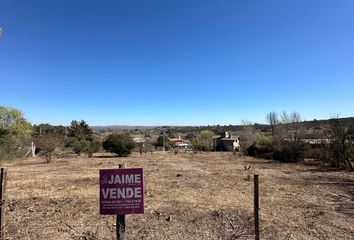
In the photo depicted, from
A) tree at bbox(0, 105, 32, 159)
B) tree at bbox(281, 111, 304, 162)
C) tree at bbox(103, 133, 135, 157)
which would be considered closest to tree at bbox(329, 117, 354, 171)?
tree at bbox(281, 111, 304, 162)

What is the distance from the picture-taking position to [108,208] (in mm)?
4832

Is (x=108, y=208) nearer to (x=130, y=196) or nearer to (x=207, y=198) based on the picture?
(x=130, y=196)

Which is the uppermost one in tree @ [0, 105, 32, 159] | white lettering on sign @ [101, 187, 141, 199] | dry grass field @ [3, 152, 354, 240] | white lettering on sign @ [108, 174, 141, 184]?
tree @ [0, 105, 32, 159]

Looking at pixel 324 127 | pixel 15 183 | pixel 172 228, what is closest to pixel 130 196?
pixel 172 228

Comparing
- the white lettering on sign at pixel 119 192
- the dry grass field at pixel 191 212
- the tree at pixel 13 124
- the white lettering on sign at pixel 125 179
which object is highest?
the tree at pixel 13 124

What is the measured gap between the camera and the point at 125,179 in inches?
189

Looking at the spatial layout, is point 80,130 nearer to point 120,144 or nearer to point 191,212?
point 120,144

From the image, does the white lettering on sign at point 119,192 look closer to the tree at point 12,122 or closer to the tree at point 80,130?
the tree at point 12,122

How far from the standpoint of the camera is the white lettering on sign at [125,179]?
479 cm

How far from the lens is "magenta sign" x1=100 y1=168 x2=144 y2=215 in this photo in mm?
4793

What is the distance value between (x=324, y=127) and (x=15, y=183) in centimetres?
2035

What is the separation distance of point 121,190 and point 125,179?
0.18m

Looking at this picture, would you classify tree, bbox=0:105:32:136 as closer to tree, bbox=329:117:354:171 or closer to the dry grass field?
the dry grass field

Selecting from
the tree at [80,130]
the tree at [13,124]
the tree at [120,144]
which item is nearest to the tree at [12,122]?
the tree at [13,124]
